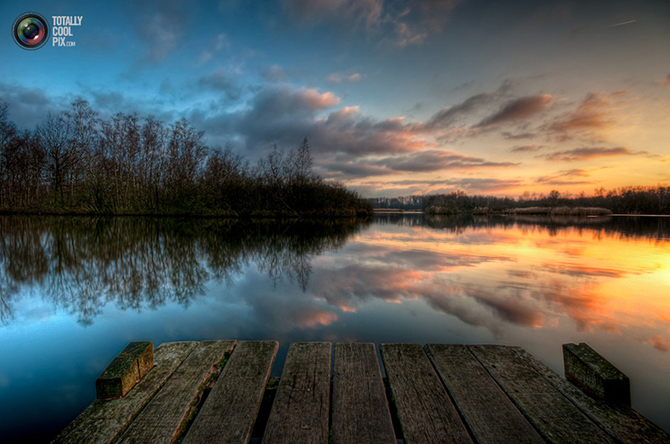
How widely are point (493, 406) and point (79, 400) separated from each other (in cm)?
249

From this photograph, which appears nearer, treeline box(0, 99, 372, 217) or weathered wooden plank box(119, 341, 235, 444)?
weathered wooden plank box(119, 341, 235, 444)

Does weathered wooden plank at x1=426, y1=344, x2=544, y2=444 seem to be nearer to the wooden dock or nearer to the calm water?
the wooden dock

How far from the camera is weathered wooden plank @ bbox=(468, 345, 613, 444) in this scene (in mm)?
1166

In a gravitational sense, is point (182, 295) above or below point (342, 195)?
below

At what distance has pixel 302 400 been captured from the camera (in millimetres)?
1381

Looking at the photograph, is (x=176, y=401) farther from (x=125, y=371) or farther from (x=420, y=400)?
(x=420, y=400)

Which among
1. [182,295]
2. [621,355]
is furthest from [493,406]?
[182,295]

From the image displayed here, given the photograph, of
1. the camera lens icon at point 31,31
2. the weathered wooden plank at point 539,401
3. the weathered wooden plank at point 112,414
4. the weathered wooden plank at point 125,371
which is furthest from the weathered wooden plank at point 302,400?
the camera lens icon at point 31,31

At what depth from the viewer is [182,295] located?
3.89 metres

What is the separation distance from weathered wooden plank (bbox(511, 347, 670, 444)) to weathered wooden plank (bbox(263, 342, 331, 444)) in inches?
48.3

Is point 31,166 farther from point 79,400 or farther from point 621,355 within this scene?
point 621,355

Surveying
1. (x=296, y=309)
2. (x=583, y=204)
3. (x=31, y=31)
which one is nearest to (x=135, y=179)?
(x=31, y=31)

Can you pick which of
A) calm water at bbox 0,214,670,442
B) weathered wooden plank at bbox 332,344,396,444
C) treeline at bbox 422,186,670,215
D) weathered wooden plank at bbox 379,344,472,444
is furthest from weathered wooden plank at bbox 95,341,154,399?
treeline at bbox 422,186,670,215

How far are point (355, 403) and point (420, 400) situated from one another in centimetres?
34
